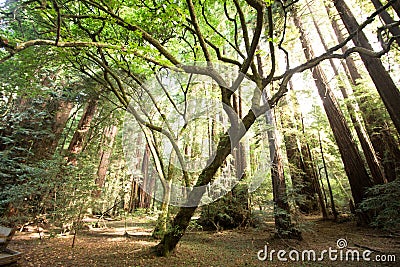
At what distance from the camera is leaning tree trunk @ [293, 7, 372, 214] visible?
709cm

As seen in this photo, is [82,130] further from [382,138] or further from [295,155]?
[382,138]

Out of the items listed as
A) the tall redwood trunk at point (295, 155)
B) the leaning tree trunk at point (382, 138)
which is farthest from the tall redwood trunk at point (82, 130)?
the leaning tree trunk at point (382, 138)

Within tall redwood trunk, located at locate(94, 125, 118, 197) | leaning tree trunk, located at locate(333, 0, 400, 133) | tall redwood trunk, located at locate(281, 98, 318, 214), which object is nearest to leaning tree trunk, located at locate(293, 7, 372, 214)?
leaning tree trunk, located at locate(333, 0, 400, 133)

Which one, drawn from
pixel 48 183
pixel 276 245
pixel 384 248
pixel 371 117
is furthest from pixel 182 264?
pixel 371 117

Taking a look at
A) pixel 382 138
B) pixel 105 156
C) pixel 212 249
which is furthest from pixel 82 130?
pixel 382 138

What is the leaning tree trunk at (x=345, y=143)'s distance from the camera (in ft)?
23.3

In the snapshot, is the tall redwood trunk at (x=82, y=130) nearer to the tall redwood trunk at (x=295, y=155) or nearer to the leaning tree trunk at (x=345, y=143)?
the tall redwood trunk at (x=295, y=155)

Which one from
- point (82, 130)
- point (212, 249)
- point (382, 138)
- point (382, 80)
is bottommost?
point (212, 249)

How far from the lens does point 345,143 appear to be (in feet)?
25.0

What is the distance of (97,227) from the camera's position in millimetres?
8961

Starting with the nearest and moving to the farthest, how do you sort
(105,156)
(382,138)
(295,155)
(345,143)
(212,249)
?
1. (212,249)
2. (382,138)
3. (345,143)
4. (295,155)
5. (105,156)

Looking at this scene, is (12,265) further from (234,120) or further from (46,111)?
(46,111)

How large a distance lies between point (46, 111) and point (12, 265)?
17.8ft

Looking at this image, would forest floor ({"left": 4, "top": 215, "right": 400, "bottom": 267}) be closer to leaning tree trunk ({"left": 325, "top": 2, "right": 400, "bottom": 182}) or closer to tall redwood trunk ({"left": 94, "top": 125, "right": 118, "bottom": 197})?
leaning tree trunk ({"left": 325, "top": 2, "right": 400, "bottom": 182})
